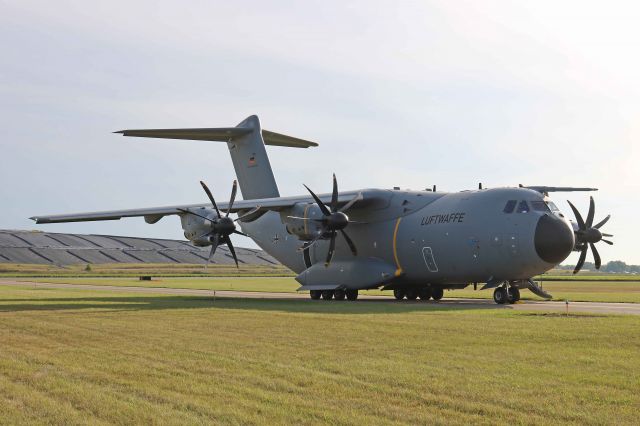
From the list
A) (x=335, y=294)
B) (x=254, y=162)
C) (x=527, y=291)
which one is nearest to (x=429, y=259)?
(x=335, y=294)

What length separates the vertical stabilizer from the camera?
140 feet

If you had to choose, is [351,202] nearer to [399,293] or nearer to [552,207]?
[399,293]

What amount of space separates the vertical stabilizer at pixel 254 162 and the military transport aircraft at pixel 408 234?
8.26 feet

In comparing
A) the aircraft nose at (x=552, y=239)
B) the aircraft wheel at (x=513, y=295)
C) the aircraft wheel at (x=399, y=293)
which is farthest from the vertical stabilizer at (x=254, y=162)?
the aircraft nose at (x=552, y=239)

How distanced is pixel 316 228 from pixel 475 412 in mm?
24368

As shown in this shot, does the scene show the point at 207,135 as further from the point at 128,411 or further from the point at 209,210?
the point at 128,411

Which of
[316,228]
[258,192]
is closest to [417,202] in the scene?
[316,228]

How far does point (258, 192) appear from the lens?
43.2m

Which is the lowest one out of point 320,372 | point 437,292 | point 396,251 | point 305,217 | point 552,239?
point 320,372

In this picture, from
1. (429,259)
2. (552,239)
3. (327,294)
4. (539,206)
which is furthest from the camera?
(327,294)

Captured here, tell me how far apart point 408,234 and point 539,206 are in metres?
6.20

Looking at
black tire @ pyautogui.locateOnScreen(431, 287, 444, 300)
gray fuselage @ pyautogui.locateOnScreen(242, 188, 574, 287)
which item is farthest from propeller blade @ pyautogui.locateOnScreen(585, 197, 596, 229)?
black tire @ pyautogui.locateOnScreen(431, 287, 444, 300)

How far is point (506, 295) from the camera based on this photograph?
30609 millimetres

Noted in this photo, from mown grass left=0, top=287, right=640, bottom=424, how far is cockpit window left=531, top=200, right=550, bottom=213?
1041 centimetres
